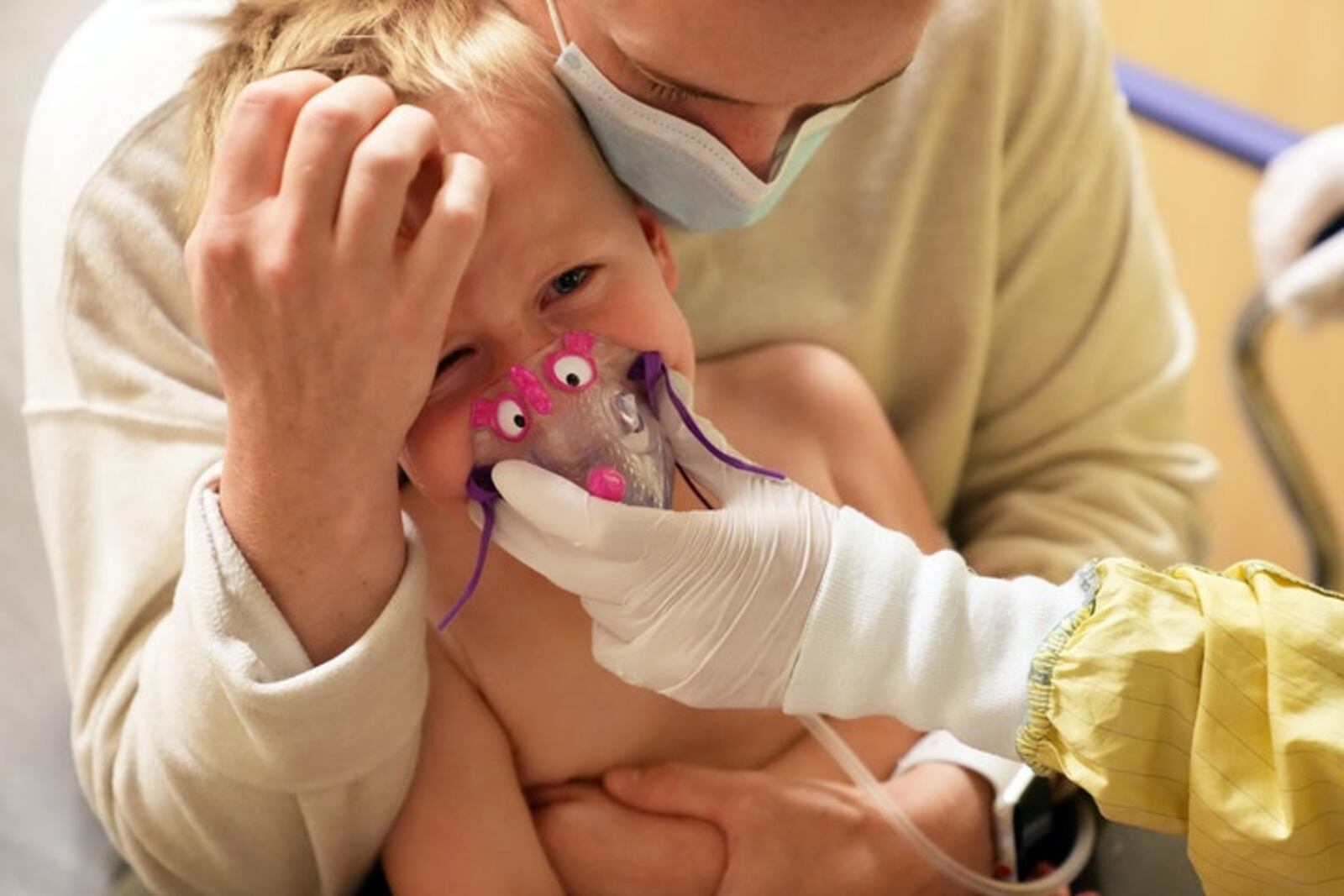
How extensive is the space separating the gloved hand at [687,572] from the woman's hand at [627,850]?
16cm

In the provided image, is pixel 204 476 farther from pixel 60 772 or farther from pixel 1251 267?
pixel 1251 267

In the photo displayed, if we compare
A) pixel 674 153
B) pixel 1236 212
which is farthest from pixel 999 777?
pixel 1236 212

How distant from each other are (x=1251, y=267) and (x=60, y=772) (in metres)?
2.01

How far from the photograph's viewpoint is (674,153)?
995 mm

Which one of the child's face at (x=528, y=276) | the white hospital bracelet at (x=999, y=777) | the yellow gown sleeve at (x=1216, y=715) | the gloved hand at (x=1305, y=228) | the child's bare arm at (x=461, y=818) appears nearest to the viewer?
the yellow gown sleeve at (x=1216, y=715)

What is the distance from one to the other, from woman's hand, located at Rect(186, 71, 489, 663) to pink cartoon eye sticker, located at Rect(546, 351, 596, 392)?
72 millimetres

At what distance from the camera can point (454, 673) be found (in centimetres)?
112

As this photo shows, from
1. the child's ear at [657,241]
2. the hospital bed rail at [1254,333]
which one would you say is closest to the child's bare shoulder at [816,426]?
the child's ear at [657,241]

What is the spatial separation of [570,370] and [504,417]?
0.15 ft

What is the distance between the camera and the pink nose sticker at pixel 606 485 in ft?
3.09

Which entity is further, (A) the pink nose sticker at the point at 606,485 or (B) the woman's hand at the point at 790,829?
(B) the woman's hand at the point at 790,829

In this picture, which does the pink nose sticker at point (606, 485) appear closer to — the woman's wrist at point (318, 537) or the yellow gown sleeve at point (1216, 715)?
the woman's wrist at point (318, 537)

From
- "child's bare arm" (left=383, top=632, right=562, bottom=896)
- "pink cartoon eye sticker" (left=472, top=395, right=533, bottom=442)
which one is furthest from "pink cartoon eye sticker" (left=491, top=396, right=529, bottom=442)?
"child's bare arm" (left=383, top=632, right=562, bottom=896)

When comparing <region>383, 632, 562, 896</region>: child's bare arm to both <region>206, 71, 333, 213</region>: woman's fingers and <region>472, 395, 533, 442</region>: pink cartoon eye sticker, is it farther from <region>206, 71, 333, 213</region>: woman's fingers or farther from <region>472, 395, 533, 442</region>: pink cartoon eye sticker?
<region>206, 71, 333, 213</region>: woman's fingers
